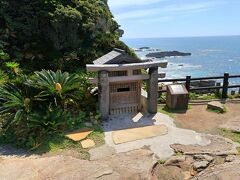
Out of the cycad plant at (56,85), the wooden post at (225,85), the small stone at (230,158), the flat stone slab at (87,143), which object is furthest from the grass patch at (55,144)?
the wooden post at (225,85)

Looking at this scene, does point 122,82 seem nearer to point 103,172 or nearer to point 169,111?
point 169,111

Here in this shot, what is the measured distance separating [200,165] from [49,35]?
10.5 metres

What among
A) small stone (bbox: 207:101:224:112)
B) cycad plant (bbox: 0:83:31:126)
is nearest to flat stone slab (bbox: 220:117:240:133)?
small stone (bbox: 207:101:224:112)

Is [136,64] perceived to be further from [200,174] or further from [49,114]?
[200,174]

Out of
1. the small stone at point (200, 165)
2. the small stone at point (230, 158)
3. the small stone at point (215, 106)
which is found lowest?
the small stone at point (200, 165)

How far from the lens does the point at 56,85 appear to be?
8.86 metres

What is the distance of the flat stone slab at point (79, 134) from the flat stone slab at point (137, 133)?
2.57 feet

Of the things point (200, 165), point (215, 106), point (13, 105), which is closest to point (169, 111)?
point (215, 106)

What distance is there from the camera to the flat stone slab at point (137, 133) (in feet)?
27.6

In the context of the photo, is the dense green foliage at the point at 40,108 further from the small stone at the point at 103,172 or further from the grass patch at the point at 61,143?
the small stone at the point at 103,172

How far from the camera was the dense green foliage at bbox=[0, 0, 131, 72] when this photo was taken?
13680 millimetres

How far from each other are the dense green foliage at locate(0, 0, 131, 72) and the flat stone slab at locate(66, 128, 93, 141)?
212 inches

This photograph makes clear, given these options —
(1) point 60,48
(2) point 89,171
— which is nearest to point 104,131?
(2) point 89,171

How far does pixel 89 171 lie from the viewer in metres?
6.69
